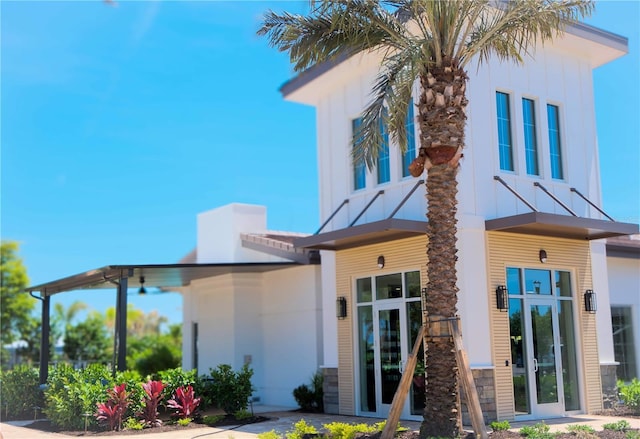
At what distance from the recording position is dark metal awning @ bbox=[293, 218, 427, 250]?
525 inches

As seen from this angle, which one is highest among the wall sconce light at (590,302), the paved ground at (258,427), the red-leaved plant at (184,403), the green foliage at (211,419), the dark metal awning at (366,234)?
the dark metal awning at (366,234)

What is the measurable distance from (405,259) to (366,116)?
3373mm

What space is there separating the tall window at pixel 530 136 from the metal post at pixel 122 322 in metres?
8.76

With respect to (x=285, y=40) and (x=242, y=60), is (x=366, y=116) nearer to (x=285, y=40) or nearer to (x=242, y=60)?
(x=285, y=40)

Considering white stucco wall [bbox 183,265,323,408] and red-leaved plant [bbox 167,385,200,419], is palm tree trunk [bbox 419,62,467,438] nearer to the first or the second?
red-leaved plant [bbox 167,385,200,419]

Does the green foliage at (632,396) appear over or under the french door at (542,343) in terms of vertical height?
under

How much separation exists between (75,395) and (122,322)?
194cm

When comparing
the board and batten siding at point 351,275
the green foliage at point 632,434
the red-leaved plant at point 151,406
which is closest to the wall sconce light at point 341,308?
the board and batten siding at point 351,275

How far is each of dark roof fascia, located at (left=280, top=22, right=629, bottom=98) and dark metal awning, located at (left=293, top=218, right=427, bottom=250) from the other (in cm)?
329

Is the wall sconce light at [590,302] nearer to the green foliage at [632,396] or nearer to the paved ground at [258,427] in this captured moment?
the green foliage at [632,396]

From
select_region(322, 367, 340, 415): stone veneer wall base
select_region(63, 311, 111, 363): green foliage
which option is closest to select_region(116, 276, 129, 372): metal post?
select_region(322, 367, 340, 415): stone veneer wall base

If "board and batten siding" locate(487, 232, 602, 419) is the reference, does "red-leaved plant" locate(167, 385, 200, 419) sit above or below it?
below

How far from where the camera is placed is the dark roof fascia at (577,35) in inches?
600

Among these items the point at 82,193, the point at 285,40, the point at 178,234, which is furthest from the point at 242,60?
the point at 178,234
